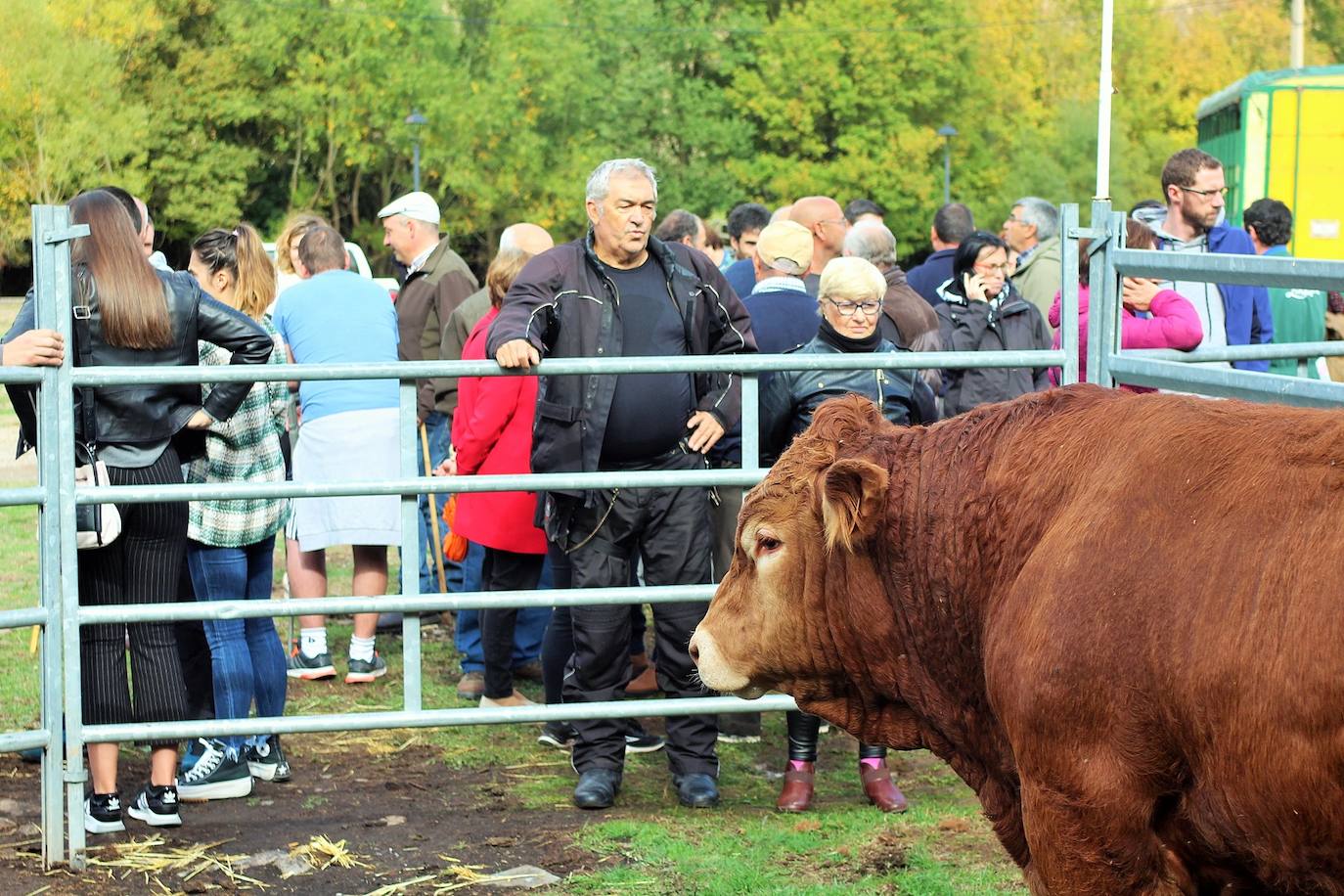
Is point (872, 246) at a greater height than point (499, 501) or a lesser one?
greater

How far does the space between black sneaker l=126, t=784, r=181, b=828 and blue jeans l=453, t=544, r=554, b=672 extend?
215 cm

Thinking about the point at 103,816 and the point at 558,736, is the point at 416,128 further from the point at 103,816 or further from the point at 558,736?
the point at 103,816

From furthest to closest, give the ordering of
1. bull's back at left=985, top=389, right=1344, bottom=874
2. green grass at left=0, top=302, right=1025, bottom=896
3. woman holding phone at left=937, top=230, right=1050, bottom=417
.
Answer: woman holding phone at left=937, top=230, right=1050, bottom=417 → green grass at left=0, top=302, right=1025, bottom=896 → bull's back at left=985, top=389, right=1344, bottom=874

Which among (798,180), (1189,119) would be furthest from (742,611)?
(1189,119)

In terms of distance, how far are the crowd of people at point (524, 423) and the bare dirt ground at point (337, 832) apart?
16cm

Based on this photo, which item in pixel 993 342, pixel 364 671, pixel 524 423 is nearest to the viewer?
pixel 524 423

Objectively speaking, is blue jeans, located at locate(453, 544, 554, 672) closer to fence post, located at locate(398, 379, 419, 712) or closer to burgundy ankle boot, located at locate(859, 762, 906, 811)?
fence post, located at locate(398, 379, 419, 712)

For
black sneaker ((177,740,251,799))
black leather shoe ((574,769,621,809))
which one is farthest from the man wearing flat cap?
black leather shoe ((574,769,621,809))

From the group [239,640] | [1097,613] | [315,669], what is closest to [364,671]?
[315,669]

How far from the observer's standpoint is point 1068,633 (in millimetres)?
2832

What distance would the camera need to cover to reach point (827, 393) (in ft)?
17.7

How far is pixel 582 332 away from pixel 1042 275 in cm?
407

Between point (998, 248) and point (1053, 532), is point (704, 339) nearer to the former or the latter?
point (998, 248)

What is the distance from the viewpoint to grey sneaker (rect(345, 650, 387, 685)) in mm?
7156
